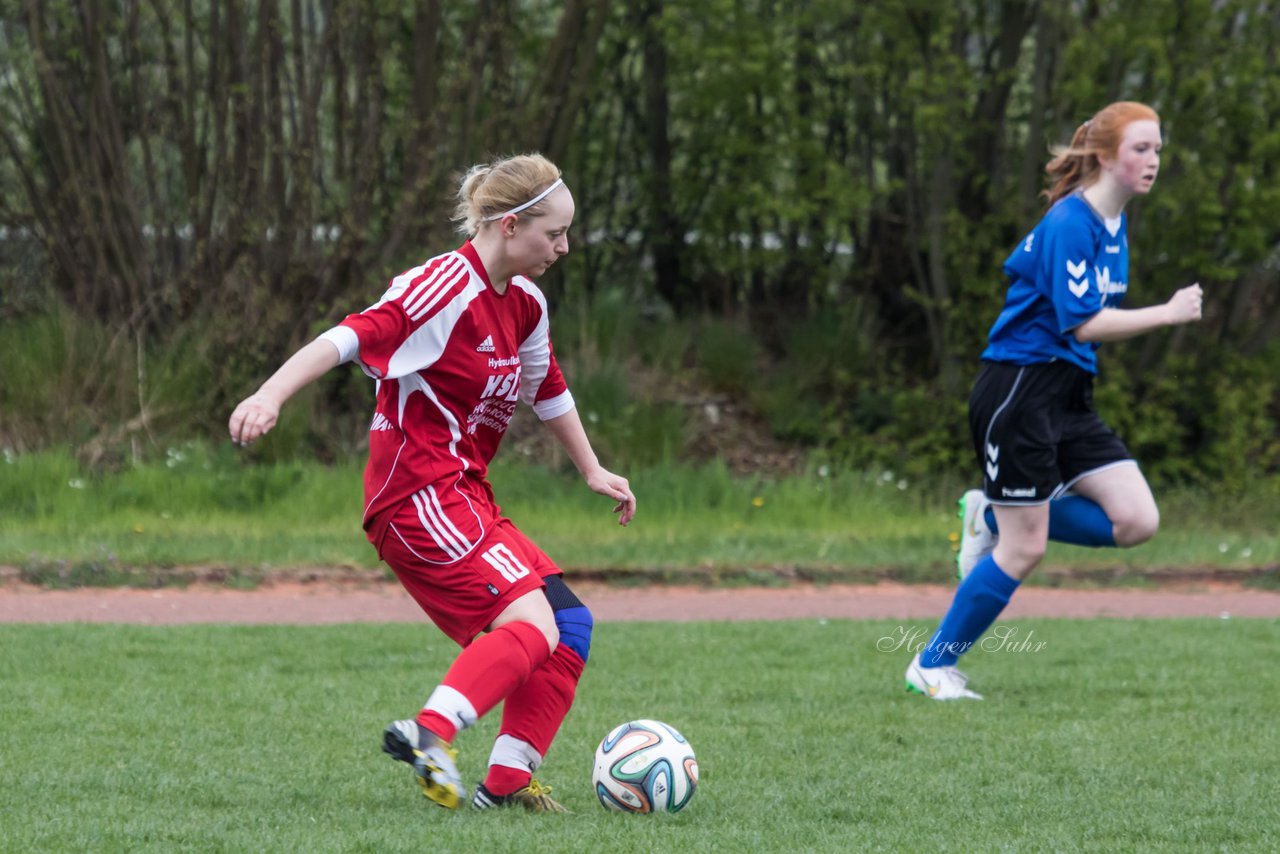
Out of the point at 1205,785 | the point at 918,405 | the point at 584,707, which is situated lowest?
the point at 918,405

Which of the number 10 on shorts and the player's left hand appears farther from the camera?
the player's left hand

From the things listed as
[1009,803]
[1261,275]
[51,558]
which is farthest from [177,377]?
[1009,803]

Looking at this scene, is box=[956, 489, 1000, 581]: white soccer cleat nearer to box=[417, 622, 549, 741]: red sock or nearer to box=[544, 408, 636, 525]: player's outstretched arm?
box=[544, 408, 636, 525]: player's outstretched arm

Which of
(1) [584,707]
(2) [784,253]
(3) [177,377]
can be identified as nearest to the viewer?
(1) [584,707]

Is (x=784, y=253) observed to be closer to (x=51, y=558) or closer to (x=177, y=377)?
(x=177, y=377)

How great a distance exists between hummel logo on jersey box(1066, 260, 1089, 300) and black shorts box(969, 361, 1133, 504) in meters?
0.32

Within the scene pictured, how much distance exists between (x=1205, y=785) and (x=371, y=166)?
9.56 meters

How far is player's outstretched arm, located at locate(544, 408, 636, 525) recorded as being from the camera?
4496 mm

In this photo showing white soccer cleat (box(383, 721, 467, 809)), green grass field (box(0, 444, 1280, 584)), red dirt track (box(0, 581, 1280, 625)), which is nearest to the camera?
white soccer cleat (box(383, 721, 467, 809))

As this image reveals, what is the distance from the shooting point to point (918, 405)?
1348 centimetres

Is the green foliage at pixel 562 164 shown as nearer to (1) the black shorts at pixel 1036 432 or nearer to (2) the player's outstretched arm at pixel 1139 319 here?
(1) the black shorts at pixel 1036 432

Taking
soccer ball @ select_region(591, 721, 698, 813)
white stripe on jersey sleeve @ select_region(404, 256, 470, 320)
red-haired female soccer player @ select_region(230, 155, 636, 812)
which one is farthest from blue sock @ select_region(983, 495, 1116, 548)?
white stripe on jersey sleeve @ select_region(404, 256, 470, 320)

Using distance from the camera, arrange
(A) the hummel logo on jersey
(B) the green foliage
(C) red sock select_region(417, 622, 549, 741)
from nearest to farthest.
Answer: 1. (C) red sock select_region(417, 622, 549, 741)
2. (A) the hummel logo on jersey
3. (B) the green foliage

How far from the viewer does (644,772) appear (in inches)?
170
